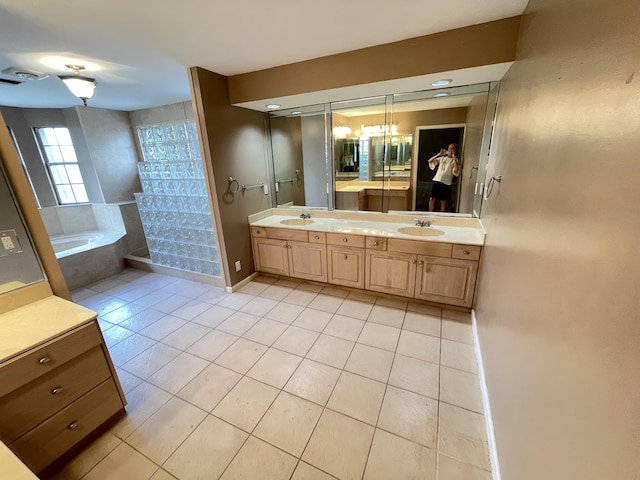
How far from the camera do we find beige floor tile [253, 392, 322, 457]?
1450 mm

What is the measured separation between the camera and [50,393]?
1.28 meters

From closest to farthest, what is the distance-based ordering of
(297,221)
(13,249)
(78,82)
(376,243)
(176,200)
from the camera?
(13,249)
(78,82)
(376,243)
(176,200)
(297,221)

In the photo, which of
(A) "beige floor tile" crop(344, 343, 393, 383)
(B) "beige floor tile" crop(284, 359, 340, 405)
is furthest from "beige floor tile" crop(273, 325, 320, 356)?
(A) "beige floor tile" crop(344, 343, 393, 383)

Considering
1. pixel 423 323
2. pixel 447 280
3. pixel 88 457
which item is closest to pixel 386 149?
pixel 447 280

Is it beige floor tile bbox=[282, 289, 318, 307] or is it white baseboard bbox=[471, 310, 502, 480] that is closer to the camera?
white baseboard bbox=[471, 310, 502, 480]

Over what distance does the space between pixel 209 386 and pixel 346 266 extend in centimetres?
169

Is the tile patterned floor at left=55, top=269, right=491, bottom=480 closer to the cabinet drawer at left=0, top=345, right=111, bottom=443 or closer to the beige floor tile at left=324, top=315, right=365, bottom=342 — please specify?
the beige floor tile at left=324, top=315, right=365, bottom=342

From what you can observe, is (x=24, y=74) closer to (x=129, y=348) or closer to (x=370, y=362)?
(x=129, y=348)

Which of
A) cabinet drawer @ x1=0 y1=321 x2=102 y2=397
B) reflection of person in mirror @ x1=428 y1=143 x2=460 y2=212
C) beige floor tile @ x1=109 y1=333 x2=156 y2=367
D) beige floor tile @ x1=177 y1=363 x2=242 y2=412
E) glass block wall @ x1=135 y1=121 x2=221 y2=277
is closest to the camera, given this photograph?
cabinet drawer @ x1=0 y1=321 x2=102 y2=397

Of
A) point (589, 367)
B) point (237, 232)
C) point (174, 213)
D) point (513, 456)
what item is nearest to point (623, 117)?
point (589, 367)

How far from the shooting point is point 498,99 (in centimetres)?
223

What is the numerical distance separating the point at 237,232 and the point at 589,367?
3.02 m

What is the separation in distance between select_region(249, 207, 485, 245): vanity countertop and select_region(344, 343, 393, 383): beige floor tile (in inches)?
42.6

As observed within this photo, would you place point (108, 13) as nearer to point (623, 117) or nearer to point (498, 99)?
point (623, 117)
